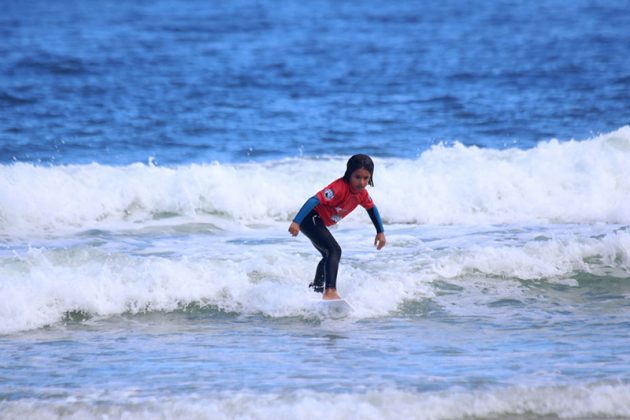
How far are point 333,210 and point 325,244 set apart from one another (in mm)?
321

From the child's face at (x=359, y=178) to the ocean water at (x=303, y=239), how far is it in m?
1.16

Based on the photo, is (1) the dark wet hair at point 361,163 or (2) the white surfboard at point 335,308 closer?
(1) the dark wet hair at point 361,163

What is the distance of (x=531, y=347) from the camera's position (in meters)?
7.43

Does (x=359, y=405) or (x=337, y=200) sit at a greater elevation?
(x=337, y=200)

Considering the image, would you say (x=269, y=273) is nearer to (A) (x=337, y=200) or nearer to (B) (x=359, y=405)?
(A) (x=337, y=200)

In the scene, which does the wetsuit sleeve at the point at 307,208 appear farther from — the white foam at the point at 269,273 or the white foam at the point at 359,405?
the white foam at the point at 359,405

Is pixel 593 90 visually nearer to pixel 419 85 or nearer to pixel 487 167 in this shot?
pixel 419 85

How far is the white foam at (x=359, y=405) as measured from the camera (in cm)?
602

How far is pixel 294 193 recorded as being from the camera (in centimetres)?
1356

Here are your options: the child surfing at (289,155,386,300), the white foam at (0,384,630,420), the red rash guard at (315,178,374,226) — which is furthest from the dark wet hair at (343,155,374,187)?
the white foam at (0,384,630,420)

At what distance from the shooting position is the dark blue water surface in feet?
59.4

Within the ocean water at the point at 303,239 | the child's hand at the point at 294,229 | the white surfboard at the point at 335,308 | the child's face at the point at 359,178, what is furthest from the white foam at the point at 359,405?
the child's face at the point at 359,178

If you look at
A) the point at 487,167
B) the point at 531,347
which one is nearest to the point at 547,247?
the point at 531,347

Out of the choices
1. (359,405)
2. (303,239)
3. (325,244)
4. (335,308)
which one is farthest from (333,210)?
(303,239)
